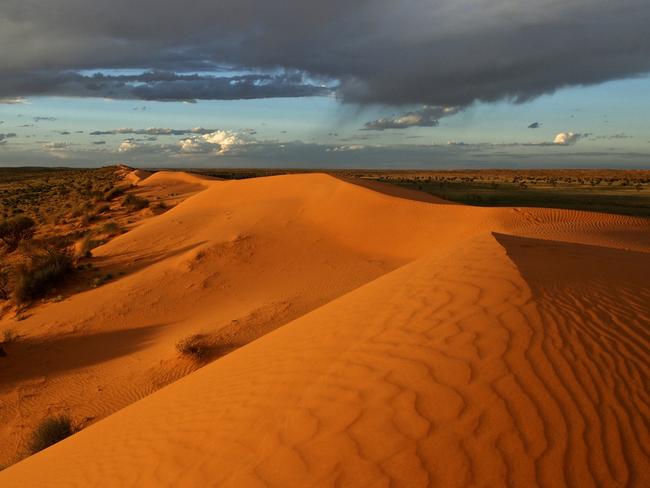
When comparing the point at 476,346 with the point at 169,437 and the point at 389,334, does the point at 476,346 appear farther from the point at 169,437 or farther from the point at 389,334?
the point at 169,437

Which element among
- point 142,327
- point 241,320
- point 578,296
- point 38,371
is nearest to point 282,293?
point 241,320

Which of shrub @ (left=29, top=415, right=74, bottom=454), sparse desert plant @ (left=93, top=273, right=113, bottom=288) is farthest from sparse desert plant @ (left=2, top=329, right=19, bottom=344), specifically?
shrub @ (left=29, top=415, right=74, bottom=454)

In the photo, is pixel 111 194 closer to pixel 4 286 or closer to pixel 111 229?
pixel 111 229

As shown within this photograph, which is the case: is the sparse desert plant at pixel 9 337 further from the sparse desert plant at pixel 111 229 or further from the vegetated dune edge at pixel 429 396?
the sparse desert plant at pixel 111 229

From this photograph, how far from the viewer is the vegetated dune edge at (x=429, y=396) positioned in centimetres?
289

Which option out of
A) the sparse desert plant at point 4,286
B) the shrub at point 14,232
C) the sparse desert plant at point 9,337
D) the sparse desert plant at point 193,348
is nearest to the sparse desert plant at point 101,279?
the sparse desert plant at point 4,286

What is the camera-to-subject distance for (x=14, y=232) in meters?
21.8

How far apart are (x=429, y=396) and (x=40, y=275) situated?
1308 cm

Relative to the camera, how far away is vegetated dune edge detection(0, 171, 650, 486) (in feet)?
9.50

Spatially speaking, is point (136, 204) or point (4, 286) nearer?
point (4, 286)

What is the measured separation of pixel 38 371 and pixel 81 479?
610 centimetres

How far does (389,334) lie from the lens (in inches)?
184

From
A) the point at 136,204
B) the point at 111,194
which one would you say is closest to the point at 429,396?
the point at 136,204

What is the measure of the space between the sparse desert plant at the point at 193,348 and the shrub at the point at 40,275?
6.93 m
